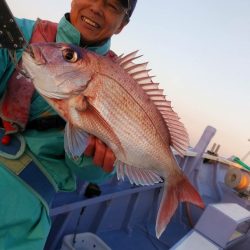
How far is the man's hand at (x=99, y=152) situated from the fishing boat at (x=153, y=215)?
1280mm

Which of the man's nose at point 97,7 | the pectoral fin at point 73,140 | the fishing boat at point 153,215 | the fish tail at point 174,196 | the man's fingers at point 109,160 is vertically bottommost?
the fishing boat at point 153,215

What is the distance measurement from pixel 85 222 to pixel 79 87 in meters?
3.22

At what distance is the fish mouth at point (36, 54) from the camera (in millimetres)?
1688

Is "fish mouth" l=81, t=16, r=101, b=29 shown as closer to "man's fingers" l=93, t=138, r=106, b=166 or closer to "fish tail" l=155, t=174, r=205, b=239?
"man's fingers" l=93, t=138, r=106, b=166

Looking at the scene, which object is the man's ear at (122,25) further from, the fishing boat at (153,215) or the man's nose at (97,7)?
the fishing boat at (153,215)

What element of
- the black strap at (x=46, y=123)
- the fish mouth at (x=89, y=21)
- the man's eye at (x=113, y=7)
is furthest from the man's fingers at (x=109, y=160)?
the man's eye at (x=113, y=7)

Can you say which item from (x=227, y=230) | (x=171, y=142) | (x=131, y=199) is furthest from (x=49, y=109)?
(x=131, y=199)

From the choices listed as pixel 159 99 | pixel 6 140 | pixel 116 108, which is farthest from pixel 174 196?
pixel 6 140

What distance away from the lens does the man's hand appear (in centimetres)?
196

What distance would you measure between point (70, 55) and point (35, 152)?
67 centimetres

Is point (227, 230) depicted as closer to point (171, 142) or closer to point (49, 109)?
point (171, 142)

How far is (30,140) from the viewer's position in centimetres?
206

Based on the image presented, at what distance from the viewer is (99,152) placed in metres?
1.97

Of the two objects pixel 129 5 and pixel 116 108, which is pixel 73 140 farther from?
pixel 129 5
